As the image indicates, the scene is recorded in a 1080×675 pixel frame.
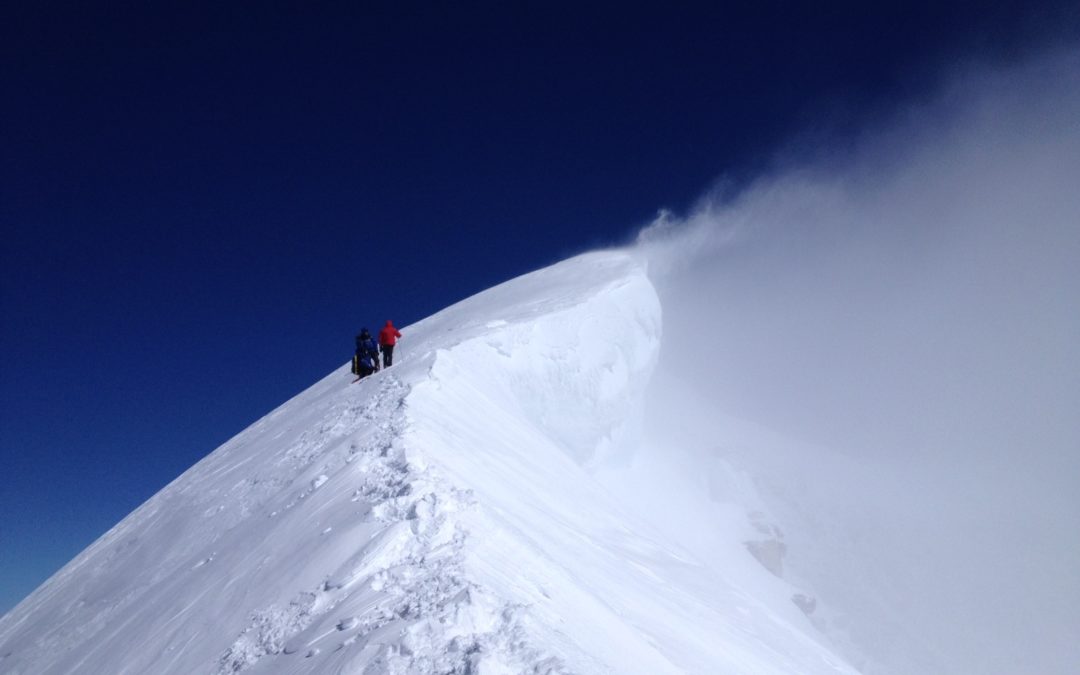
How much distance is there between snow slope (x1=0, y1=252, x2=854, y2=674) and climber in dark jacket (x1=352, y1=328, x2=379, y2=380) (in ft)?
2.51

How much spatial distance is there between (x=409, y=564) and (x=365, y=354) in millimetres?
13960

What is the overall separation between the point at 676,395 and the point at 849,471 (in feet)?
54.6

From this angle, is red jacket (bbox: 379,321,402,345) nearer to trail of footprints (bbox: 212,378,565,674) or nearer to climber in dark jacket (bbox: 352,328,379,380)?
climber in dark jacket (bbox: 352,328,379,380)

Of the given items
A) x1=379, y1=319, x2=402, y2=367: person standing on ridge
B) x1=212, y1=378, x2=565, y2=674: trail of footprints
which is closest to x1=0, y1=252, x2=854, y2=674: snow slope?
x1=212, y1=378, x2=565, y2=674: trail of footprints

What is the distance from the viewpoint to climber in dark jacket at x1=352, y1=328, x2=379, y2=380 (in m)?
19.0

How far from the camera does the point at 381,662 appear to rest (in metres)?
4.25

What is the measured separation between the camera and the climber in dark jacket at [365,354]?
18969mm

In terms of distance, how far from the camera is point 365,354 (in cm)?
1909

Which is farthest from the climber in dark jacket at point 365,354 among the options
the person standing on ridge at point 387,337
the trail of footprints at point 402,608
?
the trail of footprints at point 402,608

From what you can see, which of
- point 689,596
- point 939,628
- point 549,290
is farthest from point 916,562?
point 689,596

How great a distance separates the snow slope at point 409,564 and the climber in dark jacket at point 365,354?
2.51 feet

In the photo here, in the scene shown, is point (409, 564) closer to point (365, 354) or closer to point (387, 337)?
point (387, 337)

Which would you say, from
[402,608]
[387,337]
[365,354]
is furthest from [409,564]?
[365,354]

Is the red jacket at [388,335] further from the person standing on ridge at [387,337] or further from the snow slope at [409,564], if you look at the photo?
the snow slope at [409,564]
